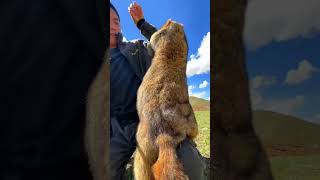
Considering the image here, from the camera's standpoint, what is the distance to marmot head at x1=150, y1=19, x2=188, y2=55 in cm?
190

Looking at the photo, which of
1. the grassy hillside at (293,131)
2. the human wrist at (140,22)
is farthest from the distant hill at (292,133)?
the human wrist at (140,22)

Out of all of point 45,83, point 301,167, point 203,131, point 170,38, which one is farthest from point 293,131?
point 45,83

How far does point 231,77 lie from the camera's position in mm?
1342

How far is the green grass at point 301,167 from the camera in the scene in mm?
1633

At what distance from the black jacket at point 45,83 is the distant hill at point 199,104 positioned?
0.64 metres

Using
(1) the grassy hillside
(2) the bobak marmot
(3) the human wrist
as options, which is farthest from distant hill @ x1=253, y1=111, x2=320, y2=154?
(3) the human wrist

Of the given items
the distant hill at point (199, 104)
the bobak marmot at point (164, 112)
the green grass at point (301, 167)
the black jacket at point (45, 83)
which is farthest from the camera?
the distant hill at point (199, 104)

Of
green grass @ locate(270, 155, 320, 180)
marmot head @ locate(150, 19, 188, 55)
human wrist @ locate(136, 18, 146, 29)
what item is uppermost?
human wrist @ locate(136, 18, 146, 29)

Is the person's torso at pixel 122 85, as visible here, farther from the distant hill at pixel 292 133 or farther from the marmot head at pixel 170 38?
the distant hill at pixel 292 133

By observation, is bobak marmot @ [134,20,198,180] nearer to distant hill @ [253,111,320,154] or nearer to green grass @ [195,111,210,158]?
green grass @ [195,111,210,158]

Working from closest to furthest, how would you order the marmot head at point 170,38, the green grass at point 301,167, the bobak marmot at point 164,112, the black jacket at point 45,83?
the black jacket at point 45,83, the green grass at point 301,167, the bobak marmot at point 164,112, the marmot head at point 170,38

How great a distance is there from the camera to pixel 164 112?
5.87ft

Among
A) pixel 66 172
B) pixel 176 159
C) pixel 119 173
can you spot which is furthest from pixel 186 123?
pixel 66 172

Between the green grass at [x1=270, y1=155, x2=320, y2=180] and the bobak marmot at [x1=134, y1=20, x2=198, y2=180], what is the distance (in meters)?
0.35
